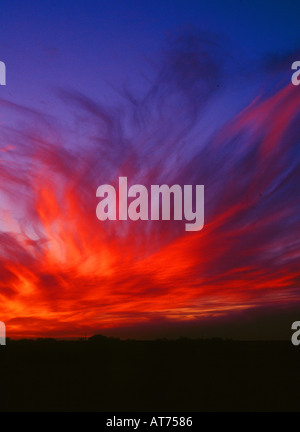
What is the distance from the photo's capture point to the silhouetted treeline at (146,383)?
1490cm

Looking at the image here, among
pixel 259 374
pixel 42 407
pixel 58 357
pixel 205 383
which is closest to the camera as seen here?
pixel 42 407

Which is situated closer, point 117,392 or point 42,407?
point 42,407

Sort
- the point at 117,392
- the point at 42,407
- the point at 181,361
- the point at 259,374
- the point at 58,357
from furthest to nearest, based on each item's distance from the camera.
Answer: the point at 58,357
the point at 181,361
the point at 259,374
the point at 117,392
the point at 42,407

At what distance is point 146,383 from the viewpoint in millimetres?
17938

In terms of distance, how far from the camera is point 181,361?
23.9 meters

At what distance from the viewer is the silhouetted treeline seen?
48.9 feet

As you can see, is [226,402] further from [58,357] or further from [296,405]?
[58,357]

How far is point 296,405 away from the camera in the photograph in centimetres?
1494

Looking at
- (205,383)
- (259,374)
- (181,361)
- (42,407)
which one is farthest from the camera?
(181,361)

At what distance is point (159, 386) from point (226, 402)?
3.11 m

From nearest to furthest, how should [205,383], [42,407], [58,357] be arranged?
[42,407], [205,383], [58,357]
